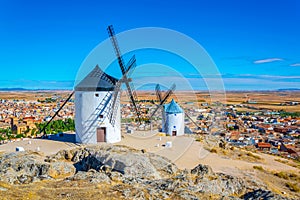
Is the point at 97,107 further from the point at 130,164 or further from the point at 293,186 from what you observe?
the point at 293,186

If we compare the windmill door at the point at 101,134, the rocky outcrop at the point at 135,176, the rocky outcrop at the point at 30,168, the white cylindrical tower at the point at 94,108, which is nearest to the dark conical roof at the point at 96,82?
the white cylindrical tower at the point at 94,108

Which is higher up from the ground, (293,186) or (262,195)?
(262,195)

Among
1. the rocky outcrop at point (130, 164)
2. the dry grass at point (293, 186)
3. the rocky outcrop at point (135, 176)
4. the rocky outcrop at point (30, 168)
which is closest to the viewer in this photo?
the rocky outcrop at point (135, 176)

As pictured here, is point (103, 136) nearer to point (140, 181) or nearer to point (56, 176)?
point (56, 176)

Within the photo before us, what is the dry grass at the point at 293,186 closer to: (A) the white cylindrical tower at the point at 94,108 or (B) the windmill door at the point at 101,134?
(A) the white cylindrical tower at the point at 94,108

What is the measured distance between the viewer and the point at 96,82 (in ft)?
59.1

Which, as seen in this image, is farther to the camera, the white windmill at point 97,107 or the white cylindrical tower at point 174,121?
the white cylindrical tower at point 174,121

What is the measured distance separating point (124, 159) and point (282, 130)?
4463 centimetres

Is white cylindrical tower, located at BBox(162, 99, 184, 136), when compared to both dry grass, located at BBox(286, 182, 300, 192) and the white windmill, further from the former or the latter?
dry grass, located at BBox(286, 182, 300, 192)

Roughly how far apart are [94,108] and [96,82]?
1713mm

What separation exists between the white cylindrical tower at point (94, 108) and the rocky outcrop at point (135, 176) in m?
5.98

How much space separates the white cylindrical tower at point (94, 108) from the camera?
18.0 meters

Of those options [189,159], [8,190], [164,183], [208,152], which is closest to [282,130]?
[208,152]

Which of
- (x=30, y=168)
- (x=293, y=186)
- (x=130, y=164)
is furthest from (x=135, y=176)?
(x=293, y=186)
